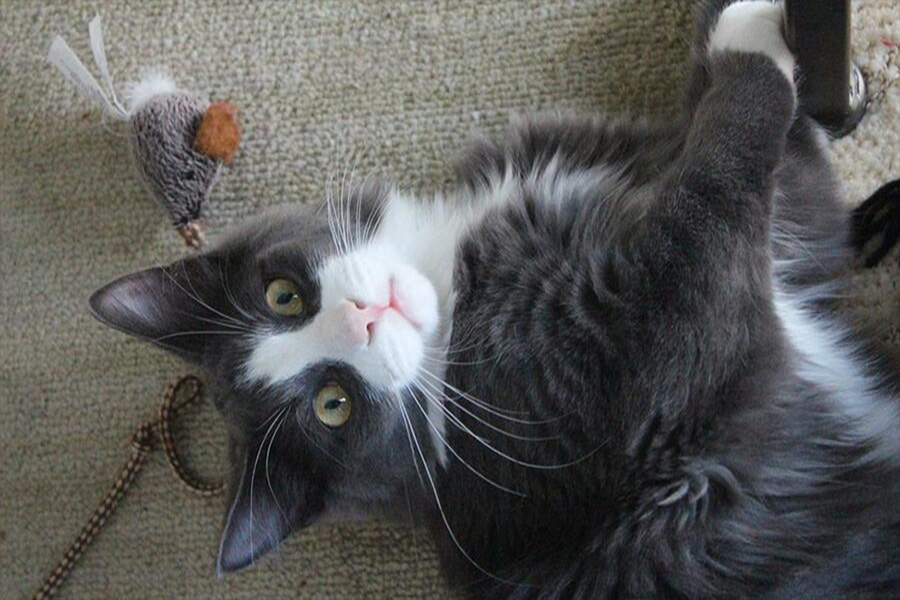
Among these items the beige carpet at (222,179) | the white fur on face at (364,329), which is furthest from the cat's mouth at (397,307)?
the beige carpet at (222,179)

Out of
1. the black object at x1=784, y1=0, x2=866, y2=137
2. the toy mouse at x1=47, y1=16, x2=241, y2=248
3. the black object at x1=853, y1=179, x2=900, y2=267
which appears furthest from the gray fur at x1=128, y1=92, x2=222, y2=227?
the black object at x1=853, y1=179, x2=900, y2=267

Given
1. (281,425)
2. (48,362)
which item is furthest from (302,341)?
(48,362)

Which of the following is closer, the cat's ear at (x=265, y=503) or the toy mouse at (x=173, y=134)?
the cat's ear at (x=265, y=503)

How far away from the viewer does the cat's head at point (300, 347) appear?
1081 mm

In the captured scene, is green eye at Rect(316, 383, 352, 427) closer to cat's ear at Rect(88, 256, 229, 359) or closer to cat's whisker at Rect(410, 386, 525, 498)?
cat's whisker at Rect(410, 386, 525, 498)

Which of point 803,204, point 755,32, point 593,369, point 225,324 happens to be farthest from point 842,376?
point 225,324

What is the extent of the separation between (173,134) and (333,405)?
631 millimetres

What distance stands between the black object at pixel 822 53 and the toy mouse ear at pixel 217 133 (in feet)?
3.08

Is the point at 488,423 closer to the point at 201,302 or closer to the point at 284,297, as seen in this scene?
the point at 284,297

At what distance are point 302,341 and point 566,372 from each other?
0.35 metres

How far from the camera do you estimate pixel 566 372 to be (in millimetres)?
1049

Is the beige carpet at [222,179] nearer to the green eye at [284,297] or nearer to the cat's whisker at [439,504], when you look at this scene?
the cat's whisker at [439,504]

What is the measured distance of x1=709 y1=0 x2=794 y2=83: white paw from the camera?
1.13 metres

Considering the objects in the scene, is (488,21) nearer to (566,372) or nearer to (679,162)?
(679,162)
